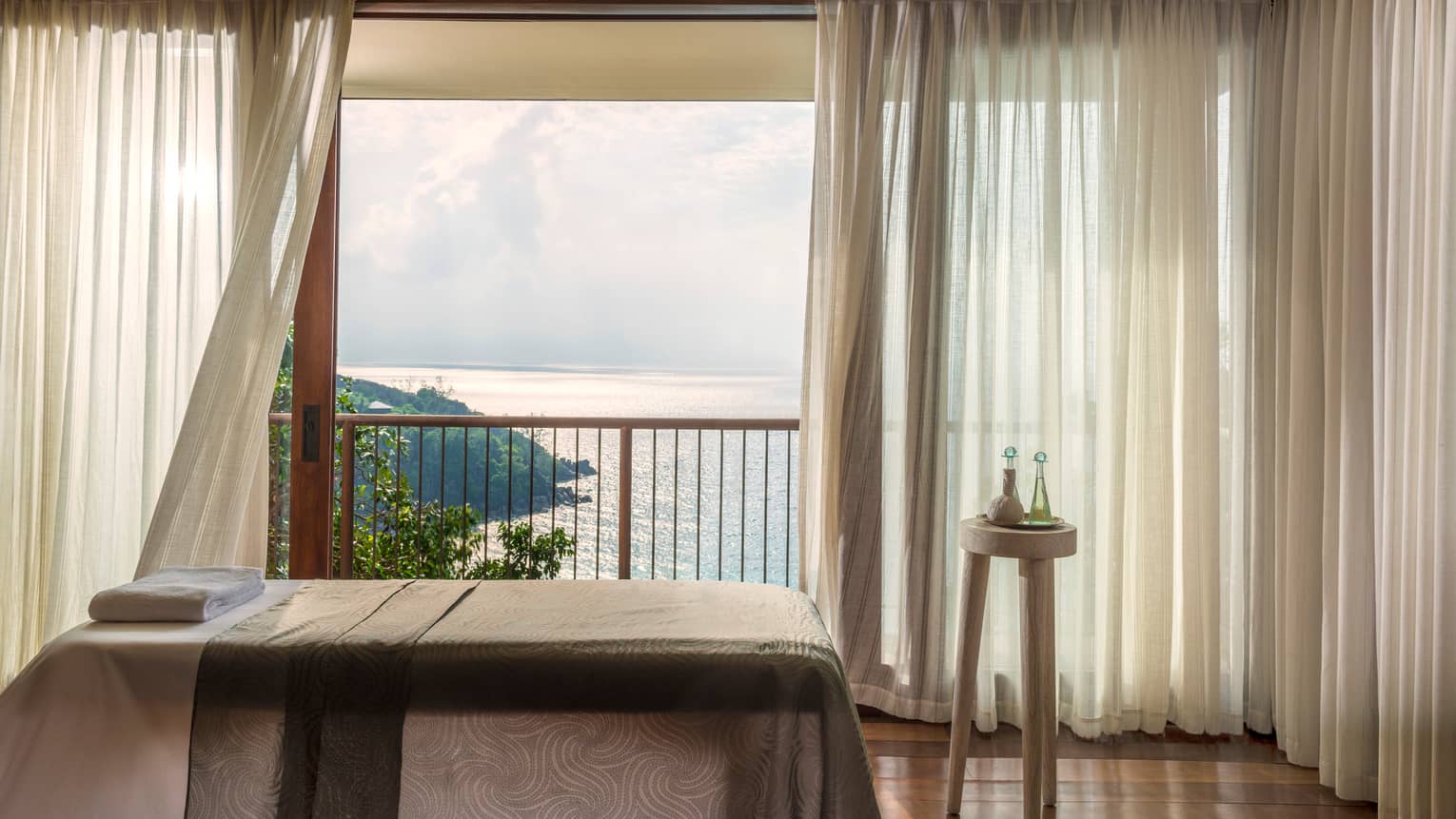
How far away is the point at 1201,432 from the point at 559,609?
80.7 inches

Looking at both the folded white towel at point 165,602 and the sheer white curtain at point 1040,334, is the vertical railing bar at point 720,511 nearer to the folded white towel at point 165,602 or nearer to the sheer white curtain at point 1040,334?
the sheer white curtain at point 1040,334

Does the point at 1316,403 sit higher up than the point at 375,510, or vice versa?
the point at 1316,403

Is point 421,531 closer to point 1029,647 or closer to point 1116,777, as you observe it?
point 1029,647

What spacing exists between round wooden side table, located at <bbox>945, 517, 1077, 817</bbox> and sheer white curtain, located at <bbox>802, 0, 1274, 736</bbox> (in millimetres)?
534

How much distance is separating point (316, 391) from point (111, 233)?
81cm

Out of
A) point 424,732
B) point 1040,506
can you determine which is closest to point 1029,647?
point 1040,506

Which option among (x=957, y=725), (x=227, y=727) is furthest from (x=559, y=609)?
(x=957, y=725)

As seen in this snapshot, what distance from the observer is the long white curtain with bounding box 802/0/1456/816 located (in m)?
2.80

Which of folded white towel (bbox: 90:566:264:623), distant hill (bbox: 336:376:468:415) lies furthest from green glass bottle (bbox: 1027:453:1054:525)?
distant hill (bbox: 336:376:468:415)

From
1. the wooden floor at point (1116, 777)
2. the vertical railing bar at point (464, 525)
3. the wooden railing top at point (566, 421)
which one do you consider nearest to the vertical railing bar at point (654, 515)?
the wooden railing top at point (566, 421)

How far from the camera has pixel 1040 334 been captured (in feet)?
9.41

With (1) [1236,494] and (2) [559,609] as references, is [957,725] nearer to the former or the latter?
(2) [559,609]

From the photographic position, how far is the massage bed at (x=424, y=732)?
5.70 ft

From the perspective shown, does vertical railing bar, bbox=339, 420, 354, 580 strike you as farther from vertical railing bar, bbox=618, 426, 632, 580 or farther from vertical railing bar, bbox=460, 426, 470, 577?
vertical railing bar, bbox=618, 426, 632, 580
